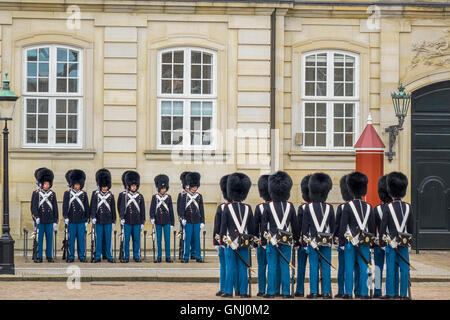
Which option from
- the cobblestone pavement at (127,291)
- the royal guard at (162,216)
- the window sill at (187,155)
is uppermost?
the window sill at (187,155)

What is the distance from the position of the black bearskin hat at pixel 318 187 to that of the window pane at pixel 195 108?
7.19m

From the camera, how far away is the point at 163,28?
21.8 metres

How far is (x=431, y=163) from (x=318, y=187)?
7849 mm

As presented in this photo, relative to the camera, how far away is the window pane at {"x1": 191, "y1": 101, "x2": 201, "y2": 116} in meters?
22.0

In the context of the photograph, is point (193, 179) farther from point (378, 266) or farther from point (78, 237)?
point (378, 266)

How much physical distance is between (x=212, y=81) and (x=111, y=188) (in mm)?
2663

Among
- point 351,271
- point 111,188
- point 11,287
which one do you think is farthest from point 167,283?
point 111,188

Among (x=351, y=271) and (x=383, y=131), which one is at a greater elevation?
(x=383, y=131)

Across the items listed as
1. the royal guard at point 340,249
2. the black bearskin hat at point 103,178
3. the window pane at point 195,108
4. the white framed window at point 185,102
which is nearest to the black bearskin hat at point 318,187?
the royal guard at point 340,249

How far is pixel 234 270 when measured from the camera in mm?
14859

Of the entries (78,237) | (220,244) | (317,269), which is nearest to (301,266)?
(317,269)

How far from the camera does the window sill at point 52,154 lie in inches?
847

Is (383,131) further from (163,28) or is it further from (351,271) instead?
(351,271)

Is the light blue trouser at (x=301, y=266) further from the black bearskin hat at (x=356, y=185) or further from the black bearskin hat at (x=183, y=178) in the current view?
the black bearskin hat at (x=183, y=178)
